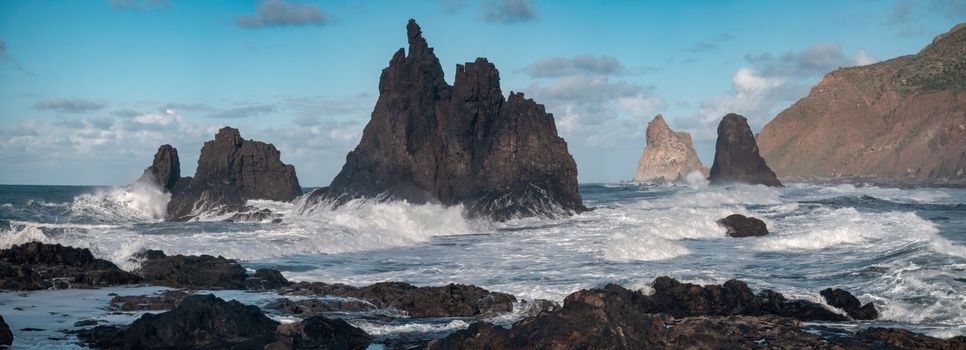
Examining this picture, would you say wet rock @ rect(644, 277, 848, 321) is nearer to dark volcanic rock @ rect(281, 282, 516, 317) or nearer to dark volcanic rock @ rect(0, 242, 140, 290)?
dark volcanic rock @ rect(281, 282, 516, 317)

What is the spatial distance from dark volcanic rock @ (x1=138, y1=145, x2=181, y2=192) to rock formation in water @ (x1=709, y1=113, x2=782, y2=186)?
7177 centimetres

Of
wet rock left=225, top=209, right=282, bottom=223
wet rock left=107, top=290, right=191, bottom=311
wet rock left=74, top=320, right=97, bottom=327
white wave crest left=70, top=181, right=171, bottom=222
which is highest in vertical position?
white wave crest left=70, top=181, right=171, bottom=222

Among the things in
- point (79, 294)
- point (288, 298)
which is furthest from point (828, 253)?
point (79, 294)

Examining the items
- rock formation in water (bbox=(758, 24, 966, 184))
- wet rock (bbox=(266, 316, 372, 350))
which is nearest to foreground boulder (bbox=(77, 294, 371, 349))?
wet rock (bbox=(266, 316, 372, 350))

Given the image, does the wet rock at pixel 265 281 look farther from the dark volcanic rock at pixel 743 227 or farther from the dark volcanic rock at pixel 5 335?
the dark volcanic rock at pixel 743 227

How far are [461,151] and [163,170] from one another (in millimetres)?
17651

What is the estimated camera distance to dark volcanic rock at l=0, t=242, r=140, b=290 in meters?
18.5

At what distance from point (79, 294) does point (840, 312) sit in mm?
14416

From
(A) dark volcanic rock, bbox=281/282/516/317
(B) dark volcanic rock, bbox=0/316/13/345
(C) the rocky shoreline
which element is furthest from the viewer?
(A) dark volcanic rock, bbox=281/282/516/317

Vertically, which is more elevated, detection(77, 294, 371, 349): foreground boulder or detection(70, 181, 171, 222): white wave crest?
detection(70, 181, 171, 222): white wave crest

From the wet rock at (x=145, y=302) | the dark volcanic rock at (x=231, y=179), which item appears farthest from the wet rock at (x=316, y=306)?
the dark volcanic rock at (x=231, y=179)

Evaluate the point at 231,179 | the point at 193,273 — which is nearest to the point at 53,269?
the point at 193,273

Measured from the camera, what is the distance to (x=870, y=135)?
151875 mm

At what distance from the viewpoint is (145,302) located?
16562mm
